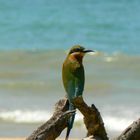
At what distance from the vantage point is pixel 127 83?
1199cm

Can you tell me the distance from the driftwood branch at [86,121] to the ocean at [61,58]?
5.10 m

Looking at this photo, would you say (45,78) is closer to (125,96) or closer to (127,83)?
(127,83)

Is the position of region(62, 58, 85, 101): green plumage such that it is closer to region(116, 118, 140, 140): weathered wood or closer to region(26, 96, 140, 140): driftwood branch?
region(26, 96, 140, 140): driftwood branch

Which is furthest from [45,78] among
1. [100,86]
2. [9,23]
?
[9,23]

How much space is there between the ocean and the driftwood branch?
201 inches

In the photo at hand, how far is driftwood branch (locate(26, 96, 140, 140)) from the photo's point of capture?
304 centimetres

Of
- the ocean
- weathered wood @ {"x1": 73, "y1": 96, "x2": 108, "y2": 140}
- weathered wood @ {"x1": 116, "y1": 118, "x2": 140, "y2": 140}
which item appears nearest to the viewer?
weathered wood @ {"x1": 116, "y1": 118, "x2": 140, "y2": 140}

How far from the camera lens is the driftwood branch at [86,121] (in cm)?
304

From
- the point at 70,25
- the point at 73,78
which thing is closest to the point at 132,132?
the point at 73,78

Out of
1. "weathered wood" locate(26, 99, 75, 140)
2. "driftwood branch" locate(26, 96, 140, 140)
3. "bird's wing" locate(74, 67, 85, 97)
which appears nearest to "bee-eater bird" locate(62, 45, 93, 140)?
"bird's wing" locate(74, 67, 85, 97)

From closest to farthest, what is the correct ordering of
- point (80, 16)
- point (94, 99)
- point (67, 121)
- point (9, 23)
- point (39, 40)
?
point (67, 121), point (94, 99), point (39, 40), point (9, 23), point (80, 16)

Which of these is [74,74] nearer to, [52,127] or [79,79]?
[79,79]

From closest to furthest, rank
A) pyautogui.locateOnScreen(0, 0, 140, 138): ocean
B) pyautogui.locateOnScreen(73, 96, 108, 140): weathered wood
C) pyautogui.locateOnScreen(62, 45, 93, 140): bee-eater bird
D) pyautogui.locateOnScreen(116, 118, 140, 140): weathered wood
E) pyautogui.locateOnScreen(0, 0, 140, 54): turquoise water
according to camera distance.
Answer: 1. pyautogui.locateOnScreen(116, 118, 140, 140): weathered wood
2. pyautogui.locateOnScreen(73, 96, 108, 140): weathered wood
3. pyautogui.locateOnScreen(62, 45, 93, 140): bee-eater bird
4. pyautogui.locateOnScreen(0, 0, 140, 138): ocean
5. pyautogui.locateOnScreen(0, 0, 140, 54): turquoise water

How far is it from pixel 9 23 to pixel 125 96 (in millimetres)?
11012
